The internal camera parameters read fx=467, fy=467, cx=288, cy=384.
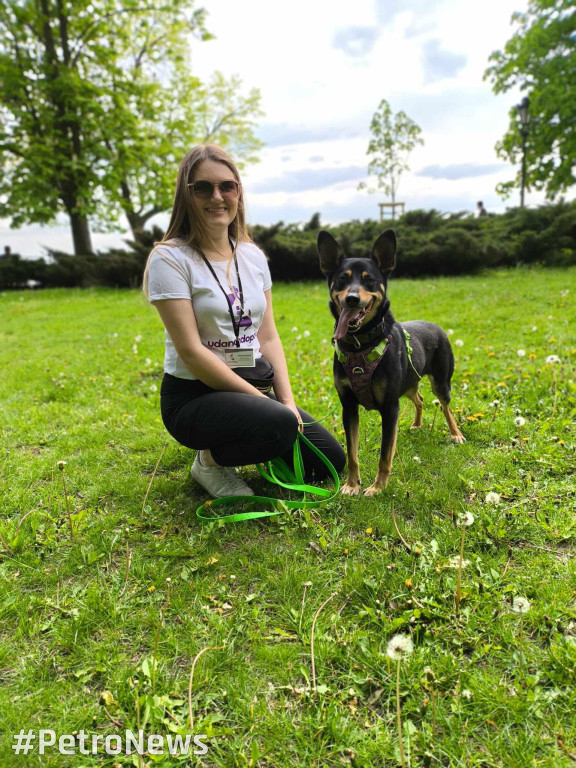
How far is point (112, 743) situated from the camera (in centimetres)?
172

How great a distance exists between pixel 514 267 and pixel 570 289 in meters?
5.46

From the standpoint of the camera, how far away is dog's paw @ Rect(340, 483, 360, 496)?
332cm

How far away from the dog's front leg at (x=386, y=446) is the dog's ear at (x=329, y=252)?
1.08 m

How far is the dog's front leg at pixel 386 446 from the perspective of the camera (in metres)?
3.25

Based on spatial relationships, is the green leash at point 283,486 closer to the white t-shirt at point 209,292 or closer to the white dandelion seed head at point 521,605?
the white t-shirt at point 209,292

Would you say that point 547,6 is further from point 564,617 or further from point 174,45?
point 564,617

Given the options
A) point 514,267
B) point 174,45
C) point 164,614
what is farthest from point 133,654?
point 174,45

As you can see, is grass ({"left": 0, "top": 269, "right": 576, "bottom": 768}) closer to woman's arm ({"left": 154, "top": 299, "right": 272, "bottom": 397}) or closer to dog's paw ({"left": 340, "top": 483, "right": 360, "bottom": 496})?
dog's paw ({"left": 340, "top": 483, "right": 360, "bottom": 496})

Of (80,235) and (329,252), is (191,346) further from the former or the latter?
(80,235)

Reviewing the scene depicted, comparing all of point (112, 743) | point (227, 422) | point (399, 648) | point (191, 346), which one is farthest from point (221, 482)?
point (399, 648)

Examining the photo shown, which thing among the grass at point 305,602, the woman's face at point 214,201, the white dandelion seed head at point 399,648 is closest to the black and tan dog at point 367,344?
the grass at point 305,602

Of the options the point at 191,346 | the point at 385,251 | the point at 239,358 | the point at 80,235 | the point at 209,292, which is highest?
the point at 80,235

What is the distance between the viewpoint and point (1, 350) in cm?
831

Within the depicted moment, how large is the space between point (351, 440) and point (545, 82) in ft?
76.1
